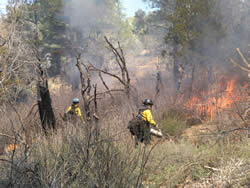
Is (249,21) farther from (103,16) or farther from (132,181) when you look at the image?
(103,16)

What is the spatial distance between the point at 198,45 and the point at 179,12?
203 centimetres

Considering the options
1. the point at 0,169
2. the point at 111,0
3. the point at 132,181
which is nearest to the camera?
the point at 132,181

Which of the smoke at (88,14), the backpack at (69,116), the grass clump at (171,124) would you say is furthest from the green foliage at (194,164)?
the smoke at (88,14)

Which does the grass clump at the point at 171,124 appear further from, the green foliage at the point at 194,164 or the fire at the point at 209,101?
the green foliage at the point at 194,164

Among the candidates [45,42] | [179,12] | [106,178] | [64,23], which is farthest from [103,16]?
[106,178]

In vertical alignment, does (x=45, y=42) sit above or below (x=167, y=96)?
above

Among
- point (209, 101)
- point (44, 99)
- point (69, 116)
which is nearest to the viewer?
point (69, 116)

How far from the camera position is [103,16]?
2509 centimetres

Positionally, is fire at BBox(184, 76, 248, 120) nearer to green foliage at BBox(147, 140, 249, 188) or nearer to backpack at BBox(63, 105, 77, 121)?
green foliage at BBox(147, 140, 249, 188)

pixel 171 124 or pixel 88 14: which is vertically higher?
pixel 88 14

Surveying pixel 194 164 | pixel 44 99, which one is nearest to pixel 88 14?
pixel 44 99

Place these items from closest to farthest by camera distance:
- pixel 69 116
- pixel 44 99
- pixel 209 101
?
pixel 69 116 → pixel 44 99 → pixel 209 101

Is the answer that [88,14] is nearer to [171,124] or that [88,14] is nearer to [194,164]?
[171,124]

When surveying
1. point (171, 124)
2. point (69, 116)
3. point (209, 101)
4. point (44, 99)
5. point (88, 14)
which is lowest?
→ point (171, 124)
